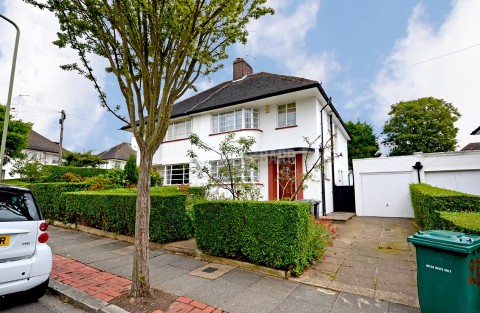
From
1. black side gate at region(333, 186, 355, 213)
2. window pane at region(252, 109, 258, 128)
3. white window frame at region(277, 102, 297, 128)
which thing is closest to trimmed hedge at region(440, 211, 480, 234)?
white window frame at region(277, 102, 297, 128)

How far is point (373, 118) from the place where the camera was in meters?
29.4

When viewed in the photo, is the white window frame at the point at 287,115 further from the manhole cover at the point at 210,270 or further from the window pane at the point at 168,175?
the manhole cover at the point at 210,270

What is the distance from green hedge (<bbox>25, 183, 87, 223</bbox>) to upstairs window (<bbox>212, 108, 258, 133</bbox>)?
8.05 m

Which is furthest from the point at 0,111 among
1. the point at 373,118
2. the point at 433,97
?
the point at 433,97

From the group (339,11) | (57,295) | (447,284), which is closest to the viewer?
(447,284)

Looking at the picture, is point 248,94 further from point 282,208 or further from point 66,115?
point 66,115

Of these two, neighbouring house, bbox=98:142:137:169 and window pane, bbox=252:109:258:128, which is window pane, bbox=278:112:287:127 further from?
neighbouring house, bbox=98:142:137:169

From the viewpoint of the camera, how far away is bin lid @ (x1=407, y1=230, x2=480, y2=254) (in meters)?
2.76

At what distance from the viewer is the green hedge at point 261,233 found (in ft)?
15.4

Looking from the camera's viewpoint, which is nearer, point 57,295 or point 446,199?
point 57,295

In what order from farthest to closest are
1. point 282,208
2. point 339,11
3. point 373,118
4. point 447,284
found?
1. point 373,118
2. point 339,11
3. point 282,208
4. point 447,284

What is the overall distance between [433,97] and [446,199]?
31.3m

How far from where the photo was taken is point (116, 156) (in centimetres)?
3994

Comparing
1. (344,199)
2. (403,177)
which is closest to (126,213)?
(344,199)
